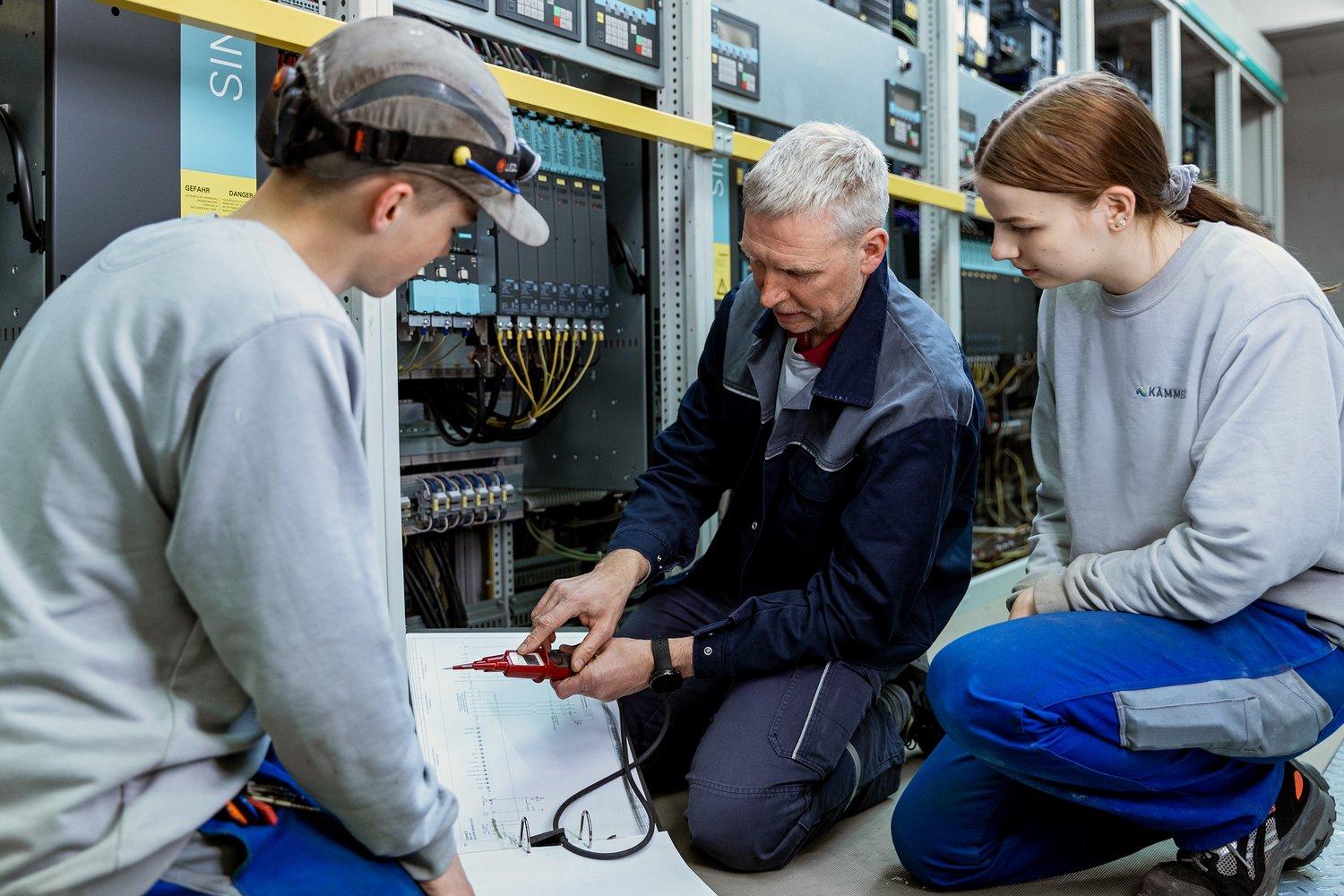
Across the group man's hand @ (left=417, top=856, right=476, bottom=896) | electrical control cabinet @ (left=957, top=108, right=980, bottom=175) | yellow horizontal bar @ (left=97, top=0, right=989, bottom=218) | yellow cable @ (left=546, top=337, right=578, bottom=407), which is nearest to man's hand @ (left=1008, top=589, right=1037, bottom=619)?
man's hand @ (left=417, top=856, right=476, bottom=896)

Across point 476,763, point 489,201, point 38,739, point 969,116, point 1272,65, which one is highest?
point 1272,65

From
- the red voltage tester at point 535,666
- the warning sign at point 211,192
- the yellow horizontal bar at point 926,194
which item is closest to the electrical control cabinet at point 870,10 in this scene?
the yellow horizontal bar at point 926,194

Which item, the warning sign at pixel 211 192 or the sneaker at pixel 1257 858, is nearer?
the sneaker at pixel 1257 858

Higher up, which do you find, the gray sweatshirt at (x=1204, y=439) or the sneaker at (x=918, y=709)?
the gray sweatshirt at (x=1204, y=439)

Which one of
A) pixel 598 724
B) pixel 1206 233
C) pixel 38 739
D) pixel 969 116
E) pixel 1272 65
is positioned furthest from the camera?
pixel 1272 65

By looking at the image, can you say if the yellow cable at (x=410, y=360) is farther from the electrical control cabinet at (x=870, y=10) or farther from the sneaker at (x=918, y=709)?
the electrical control cabinet at (x=870, y=10)

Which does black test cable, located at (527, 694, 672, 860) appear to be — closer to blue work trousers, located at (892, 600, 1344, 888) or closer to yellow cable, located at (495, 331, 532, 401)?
blue work trousers, located at (892, 600, 1344, 888)

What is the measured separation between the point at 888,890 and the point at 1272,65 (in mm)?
6676

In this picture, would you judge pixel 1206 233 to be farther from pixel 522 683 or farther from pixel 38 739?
pixel 38 739

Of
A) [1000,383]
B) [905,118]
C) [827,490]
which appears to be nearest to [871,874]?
[827,490]

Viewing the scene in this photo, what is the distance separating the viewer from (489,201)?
94 centimetres

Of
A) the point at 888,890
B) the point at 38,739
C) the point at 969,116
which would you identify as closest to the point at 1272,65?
the point at 969,116

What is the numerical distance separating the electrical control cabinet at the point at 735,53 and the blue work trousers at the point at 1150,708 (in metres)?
1.56

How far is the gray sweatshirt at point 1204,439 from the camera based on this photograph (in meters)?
1.34
